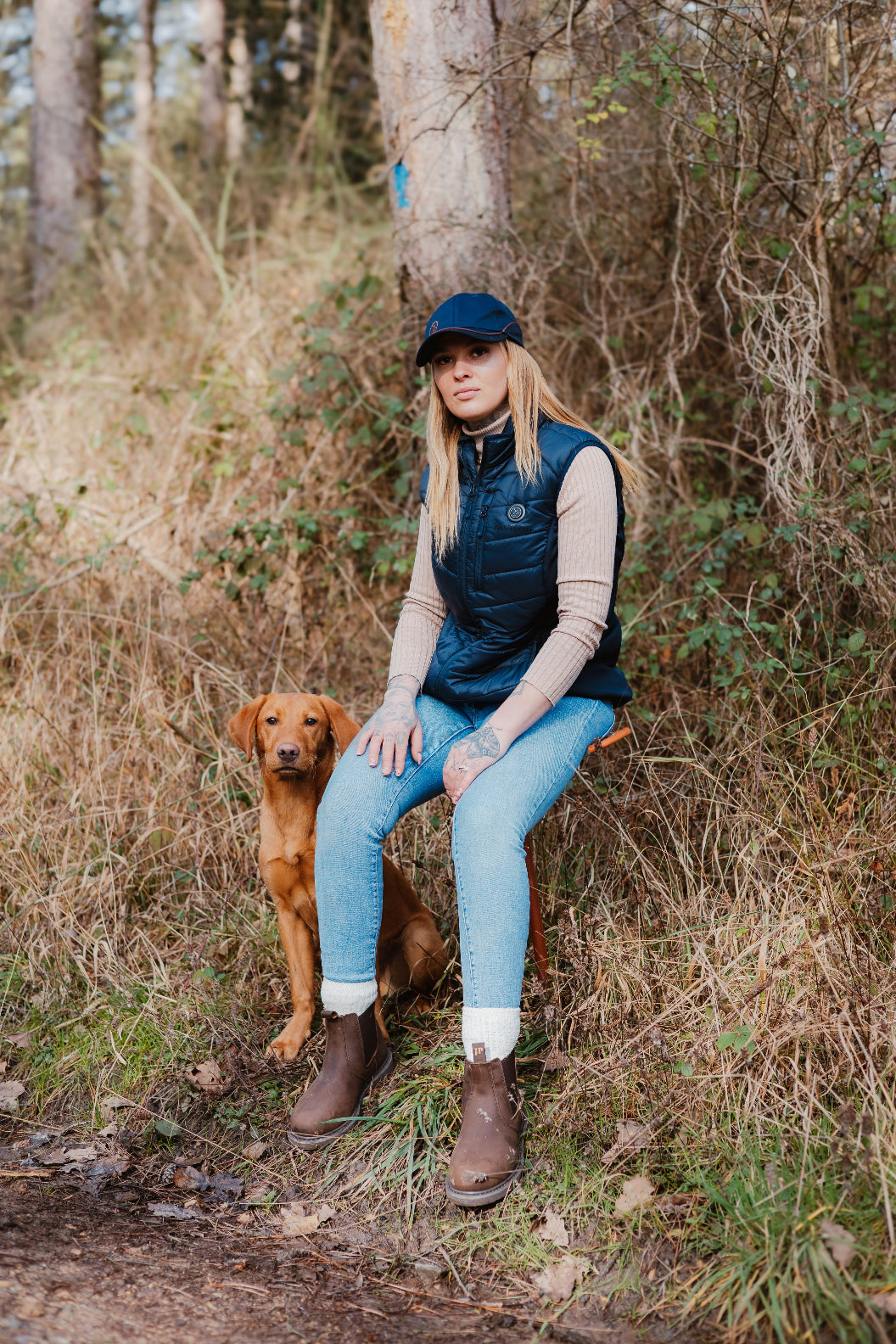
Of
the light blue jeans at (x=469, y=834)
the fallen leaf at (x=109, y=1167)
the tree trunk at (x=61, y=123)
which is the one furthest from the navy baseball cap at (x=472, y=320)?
the tree trunk at (x=61, y=123)

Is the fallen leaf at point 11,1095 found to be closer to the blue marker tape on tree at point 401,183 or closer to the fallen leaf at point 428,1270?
the fallen leaf at point 428,1270

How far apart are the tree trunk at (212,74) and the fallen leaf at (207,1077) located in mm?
8667

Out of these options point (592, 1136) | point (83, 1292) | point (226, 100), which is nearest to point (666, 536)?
point (592, 1136)

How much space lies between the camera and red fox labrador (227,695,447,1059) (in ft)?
9.46

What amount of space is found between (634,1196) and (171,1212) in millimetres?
1101

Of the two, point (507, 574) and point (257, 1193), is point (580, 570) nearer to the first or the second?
point (507, 574)

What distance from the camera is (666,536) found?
414cm

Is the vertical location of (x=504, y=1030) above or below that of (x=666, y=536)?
below

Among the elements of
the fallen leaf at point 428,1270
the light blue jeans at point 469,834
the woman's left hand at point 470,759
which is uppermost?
the woman's left hand at point 470,759

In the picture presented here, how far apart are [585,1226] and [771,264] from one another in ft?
11.1

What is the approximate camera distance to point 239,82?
970 centimetres

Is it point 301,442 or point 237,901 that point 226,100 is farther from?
point 237,901

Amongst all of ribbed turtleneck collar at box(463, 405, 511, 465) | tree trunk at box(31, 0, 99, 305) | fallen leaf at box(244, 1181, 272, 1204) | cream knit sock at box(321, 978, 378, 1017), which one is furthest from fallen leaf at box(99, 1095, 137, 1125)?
tree trunk at box(31, 0, 99, 305)

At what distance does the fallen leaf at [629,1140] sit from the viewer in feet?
7.49
